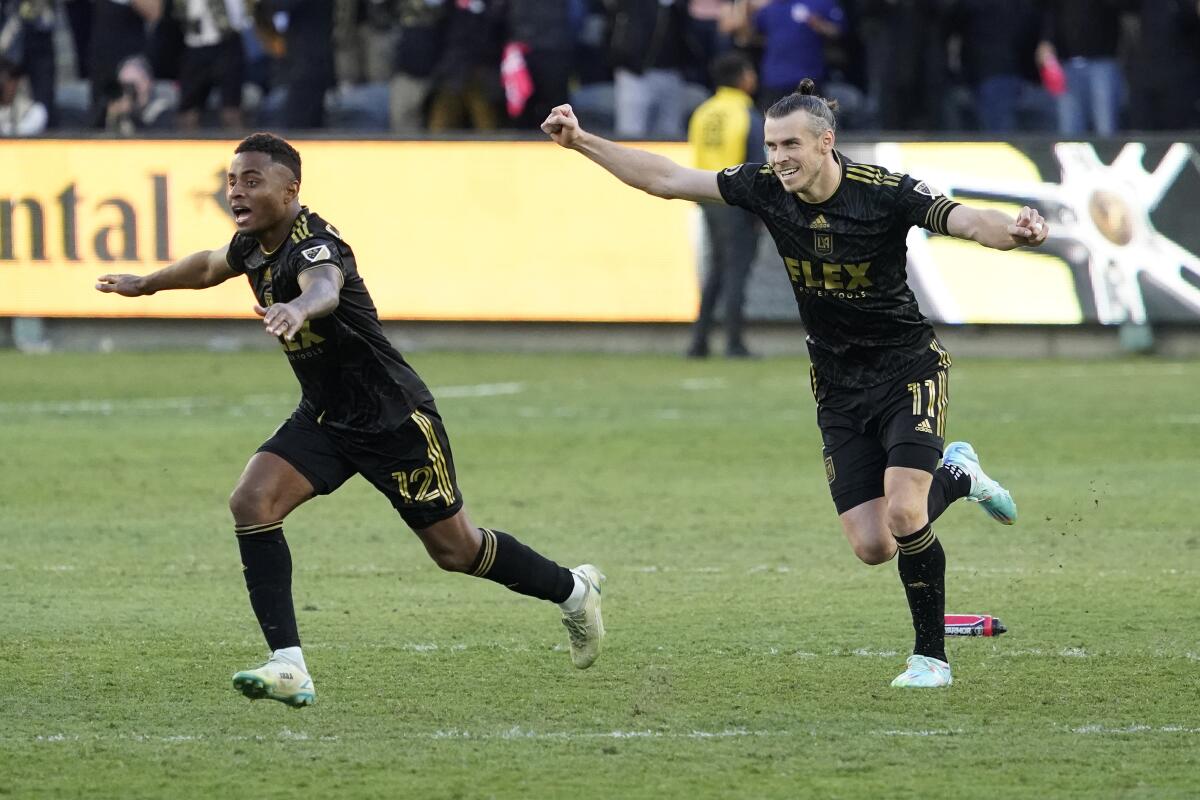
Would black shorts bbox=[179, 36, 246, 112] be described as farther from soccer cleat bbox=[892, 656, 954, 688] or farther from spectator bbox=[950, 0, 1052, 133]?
soccer cleat bbox=[892, 656, 954, 688]

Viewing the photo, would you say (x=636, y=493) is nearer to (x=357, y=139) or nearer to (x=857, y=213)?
(x=857, y=213)

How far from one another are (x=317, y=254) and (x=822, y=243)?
1731 mm

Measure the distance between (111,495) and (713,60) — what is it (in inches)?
391

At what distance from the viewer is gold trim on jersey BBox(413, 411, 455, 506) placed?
22.3 feet

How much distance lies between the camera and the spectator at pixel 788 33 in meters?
18.8

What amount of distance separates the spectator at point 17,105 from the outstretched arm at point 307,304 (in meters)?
15.1

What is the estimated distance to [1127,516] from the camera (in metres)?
10.7

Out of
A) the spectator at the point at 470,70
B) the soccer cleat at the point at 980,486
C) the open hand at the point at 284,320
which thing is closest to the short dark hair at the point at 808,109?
the soccer cleat at the point at 980,486

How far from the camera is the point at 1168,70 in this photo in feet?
59.7

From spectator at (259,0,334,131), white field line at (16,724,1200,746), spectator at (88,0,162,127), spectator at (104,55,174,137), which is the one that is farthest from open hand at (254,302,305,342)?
spectator at (88,0,162,127)

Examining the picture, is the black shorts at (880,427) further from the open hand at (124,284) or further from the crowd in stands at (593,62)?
the crowd in stands at (593,62)

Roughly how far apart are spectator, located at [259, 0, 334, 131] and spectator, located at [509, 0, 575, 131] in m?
1.73

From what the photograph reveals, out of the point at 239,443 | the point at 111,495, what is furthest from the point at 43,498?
the point at 239,443

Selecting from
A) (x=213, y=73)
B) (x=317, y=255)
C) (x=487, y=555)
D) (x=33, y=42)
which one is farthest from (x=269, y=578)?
(x=33, y=42)
